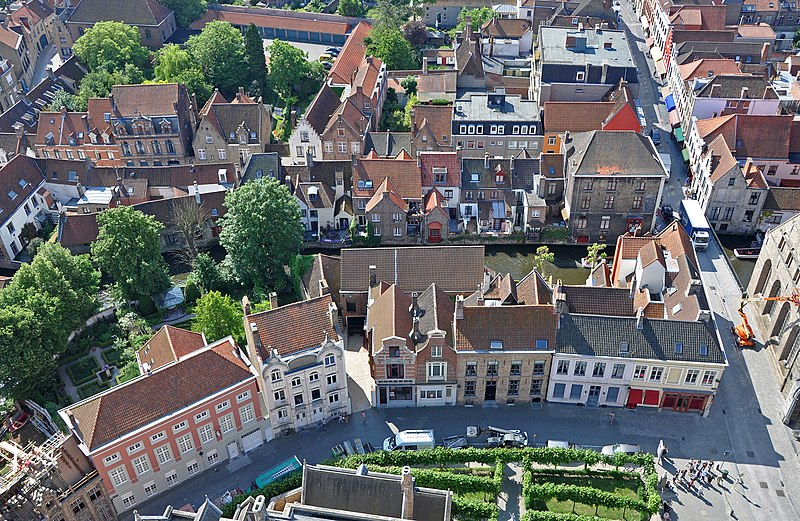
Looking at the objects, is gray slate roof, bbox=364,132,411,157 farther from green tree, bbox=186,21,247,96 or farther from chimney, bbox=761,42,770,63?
chimney, bbox=761,42,770,63

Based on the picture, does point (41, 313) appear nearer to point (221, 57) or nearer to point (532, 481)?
point (532, 481)

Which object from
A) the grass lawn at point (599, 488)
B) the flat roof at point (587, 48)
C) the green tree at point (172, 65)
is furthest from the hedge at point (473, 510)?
the green tree at point (172, 65)

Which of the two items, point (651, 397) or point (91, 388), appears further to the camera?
point (91, 388)

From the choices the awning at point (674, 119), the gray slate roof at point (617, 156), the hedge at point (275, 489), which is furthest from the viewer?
the awning at point (674, 119)

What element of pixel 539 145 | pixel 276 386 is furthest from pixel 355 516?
pixel 539 145

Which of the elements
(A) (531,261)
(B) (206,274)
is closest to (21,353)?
(B) (206,274)

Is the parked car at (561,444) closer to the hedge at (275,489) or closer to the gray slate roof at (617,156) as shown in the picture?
the hedge at (275,489)

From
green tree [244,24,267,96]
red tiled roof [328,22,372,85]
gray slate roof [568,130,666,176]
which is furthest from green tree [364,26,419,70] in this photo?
gray slate roof [568,130,666,176]
